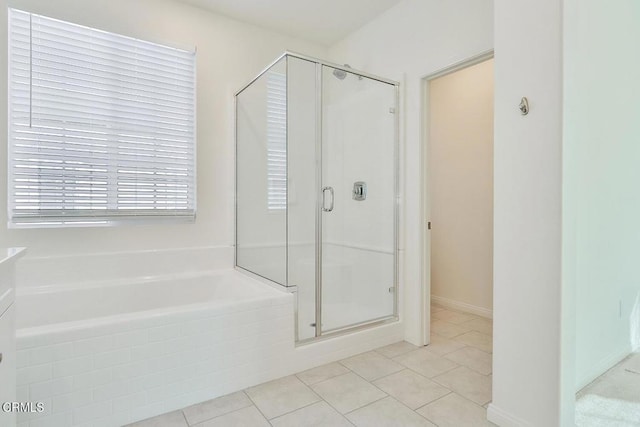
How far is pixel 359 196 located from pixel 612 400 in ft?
6.39

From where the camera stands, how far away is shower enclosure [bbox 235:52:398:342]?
2.47 meters

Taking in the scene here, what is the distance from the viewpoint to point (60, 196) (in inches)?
92.3

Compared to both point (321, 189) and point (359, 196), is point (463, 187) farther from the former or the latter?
point (321, 189)

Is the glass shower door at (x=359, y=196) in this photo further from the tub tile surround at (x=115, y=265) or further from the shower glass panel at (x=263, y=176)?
the tub tile surround at (x=115, y=265)

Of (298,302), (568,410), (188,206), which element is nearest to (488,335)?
(568,410)

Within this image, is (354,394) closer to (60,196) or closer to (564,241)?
(564,241)

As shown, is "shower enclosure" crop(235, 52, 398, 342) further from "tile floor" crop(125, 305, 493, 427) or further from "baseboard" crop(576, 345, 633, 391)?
"baseboard" crop(576, 345, 633, 391)

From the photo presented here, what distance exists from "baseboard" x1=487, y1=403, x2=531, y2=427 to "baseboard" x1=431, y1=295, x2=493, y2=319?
1733 millimetres

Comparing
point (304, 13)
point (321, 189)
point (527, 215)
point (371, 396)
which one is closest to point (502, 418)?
point (371, 396)

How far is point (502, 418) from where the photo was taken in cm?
165

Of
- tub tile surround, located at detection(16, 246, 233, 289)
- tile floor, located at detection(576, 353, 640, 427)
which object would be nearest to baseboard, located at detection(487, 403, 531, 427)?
tile floor, located at detection(576, 353, 640, 427)

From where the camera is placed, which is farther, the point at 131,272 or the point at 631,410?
the point at 131,272

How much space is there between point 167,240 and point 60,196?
2.46ft

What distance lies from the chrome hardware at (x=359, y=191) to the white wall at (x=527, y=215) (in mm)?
1269
